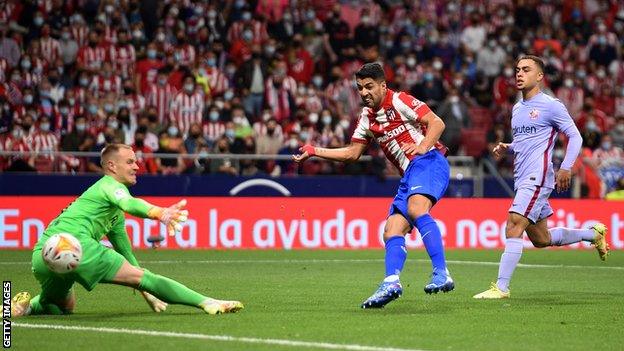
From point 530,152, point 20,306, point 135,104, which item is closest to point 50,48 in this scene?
point 135,104

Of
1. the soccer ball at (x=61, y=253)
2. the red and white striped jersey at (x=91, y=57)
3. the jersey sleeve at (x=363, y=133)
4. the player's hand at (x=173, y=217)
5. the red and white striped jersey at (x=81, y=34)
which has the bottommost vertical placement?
the soccer ball at (x=61, y=253)

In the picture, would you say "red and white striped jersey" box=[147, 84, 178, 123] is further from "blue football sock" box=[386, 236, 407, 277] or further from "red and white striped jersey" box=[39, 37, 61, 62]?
"blue football sock" box=[386, 236, 407, 277]

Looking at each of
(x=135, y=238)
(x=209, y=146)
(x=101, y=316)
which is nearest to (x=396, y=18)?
(x=209, y=146)

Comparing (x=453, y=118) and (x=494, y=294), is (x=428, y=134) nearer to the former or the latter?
(x=494, y=294)

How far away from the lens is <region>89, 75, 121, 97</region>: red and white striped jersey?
2620 cm

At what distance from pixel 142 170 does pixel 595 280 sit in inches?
430

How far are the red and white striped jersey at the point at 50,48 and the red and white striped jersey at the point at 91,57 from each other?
1.58 ft

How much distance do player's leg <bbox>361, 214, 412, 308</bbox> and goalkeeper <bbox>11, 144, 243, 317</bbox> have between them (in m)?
1.26

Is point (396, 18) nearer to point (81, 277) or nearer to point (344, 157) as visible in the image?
point (344, 157)

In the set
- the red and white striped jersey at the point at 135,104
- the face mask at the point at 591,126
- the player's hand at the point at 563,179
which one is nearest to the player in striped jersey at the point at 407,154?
the player's hand at the point at 563,179

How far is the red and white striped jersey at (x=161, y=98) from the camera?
26.3 m

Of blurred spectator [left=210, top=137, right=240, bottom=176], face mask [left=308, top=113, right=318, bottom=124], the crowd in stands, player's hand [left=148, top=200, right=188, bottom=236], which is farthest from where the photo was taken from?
face mask [left=308, top=113, right=318, bottom=124]

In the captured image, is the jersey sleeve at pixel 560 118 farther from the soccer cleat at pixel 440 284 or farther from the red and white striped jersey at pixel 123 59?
the red and white striped jersey at pixel 123 59

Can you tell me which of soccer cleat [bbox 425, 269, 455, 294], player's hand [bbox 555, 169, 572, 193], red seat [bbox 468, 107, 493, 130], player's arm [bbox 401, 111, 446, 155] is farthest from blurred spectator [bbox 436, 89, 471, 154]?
soccer cleat [bbox 425, 269, 455, 294]
